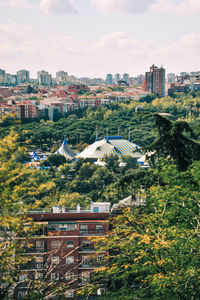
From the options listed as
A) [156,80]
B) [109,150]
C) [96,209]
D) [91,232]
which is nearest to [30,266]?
[91,232]

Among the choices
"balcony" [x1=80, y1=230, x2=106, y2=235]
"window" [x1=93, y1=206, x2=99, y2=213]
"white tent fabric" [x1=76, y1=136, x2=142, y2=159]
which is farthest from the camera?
"white tent fabric" [x1=76, y1=136, x2=142, y2=159]

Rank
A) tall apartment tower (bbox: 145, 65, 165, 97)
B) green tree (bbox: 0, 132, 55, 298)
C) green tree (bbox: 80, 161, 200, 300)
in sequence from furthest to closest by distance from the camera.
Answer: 1. tall apartment tower (bbox: 145, 65, 165, 97)
2. green tree (bbox: 80, 161, 200, 300)
3. green tree (bbox: 0, 132, 55, 298)

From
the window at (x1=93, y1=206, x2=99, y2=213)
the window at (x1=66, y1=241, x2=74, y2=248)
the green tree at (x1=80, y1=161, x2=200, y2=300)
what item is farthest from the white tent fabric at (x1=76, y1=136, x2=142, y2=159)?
the green tree at (x1=80, y1=161, x2=200, y2=300)

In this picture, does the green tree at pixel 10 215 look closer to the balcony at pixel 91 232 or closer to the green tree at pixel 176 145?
the green tree at pixel 176 145

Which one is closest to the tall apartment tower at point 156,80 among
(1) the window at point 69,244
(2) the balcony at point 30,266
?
(1) the window at point 69,244

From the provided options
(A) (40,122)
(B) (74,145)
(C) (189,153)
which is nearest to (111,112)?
(A) (40,122)

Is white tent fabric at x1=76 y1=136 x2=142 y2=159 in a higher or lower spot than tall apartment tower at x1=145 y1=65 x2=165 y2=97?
lower

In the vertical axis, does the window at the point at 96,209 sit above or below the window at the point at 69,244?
above

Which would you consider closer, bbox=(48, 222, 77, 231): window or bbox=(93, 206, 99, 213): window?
bbox=(48, 222, 77, 231): window

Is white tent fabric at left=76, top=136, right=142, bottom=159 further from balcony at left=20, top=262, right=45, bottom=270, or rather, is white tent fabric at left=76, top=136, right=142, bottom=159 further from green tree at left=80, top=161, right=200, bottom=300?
green tree at left=80, top=161, right=200, bottom=300
